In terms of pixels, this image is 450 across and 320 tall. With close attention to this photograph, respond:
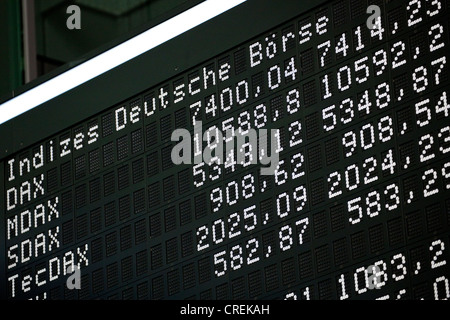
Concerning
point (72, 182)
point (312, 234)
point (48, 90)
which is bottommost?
point (312, 234)

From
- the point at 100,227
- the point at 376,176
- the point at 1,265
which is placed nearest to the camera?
the point at 376,176

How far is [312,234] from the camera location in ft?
26.6

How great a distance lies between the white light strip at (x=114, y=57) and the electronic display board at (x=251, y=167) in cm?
7

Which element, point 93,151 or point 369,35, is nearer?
point 369,35

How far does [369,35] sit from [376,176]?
82cm

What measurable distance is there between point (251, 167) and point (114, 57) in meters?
1.72

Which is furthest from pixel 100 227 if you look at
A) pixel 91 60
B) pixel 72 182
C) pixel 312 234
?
pixel 312 234

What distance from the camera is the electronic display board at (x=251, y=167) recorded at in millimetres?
7734

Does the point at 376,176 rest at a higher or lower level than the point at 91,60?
lower

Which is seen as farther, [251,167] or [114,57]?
[114,57]

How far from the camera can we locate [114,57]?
385 inches

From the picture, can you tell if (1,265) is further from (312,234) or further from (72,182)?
(312,234)

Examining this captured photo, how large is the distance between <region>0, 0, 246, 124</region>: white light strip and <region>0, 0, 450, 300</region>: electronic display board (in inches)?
2.6

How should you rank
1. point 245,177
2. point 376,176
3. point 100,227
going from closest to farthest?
point 376,176 < point 245,177 < point 100,227
